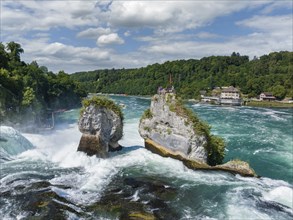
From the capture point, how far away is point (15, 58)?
76750 millimetres

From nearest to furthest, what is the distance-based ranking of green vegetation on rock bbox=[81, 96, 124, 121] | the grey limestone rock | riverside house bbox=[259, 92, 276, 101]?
the grey limestone rock → green vegetation on rock bbox=[81, 96, 124, 121] → riverside house bbox=[259, 92, 276, 101]

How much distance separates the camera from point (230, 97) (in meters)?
128

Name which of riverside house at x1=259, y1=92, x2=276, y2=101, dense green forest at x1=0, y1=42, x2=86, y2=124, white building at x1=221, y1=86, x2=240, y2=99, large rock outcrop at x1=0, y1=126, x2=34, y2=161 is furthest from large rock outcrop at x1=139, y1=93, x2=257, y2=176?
riverside house at x1=259, y1=92, x2=276, y2=101

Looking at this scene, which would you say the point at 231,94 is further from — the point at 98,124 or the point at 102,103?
the point at 98,124

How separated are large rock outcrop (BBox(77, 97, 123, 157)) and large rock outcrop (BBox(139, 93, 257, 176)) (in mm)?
3056

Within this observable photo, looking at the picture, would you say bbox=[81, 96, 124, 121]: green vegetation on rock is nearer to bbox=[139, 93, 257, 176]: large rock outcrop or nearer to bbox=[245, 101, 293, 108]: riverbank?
bbox=[139, 93, 257, 176]: large rock outcrop

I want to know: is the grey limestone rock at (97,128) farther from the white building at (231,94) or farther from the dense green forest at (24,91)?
the white building at (231,94)

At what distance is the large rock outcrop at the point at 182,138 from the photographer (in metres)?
27.4

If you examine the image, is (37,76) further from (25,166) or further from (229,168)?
(229,168)

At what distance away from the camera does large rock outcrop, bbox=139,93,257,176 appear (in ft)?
89.8

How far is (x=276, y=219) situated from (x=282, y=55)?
181688mm

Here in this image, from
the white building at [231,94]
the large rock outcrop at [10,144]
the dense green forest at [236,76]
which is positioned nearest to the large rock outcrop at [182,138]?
the large rock outcrop at [10,144]

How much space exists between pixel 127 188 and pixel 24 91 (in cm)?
4120

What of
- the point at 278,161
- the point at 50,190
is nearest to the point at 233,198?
the point at 50,190
